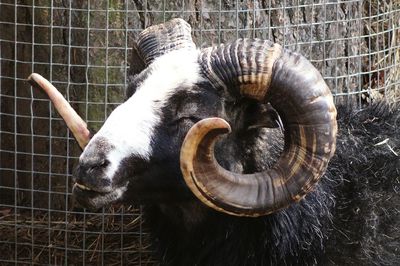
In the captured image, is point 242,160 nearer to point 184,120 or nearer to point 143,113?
→ point 184,120

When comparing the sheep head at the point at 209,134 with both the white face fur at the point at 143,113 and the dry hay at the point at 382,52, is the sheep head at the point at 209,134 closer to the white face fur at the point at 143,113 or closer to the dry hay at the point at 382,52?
the white face fur at the point at 143,113

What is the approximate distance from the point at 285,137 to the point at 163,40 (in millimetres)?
1369

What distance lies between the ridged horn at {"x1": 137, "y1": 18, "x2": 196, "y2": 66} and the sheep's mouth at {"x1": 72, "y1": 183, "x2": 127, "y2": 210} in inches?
52.1

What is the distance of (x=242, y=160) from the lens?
6.71 metres

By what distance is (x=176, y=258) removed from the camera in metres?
7.16

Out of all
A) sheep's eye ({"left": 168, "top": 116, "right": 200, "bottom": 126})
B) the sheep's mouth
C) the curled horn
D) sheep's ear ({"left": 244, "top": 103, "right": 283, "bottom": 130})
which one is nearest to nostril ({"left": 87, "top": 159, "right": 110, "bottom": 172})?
the sheep's mouth

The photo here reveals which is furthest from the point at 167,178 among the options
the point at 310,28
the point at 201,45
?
the point at 310,28

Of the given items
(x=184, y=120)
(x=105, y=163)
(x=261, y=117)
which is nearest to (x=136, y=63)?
(x=184, y=120)

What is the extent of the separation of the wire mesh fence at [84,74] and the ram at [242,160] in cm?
156

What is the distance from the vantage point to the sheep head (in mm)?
6062

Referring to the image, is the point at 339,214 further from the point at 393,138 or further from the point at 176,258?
the point at 176,258

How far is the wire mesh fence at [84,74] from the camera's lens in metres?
8.85

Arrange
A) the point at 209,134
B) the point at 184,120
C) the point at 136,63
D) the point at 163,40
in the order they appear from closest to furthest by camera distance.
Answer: the point at 209,134 → the point at 184,120 → the point at 163,40 → the point at 136,63

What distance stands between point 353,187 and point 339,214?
0.81 ft
